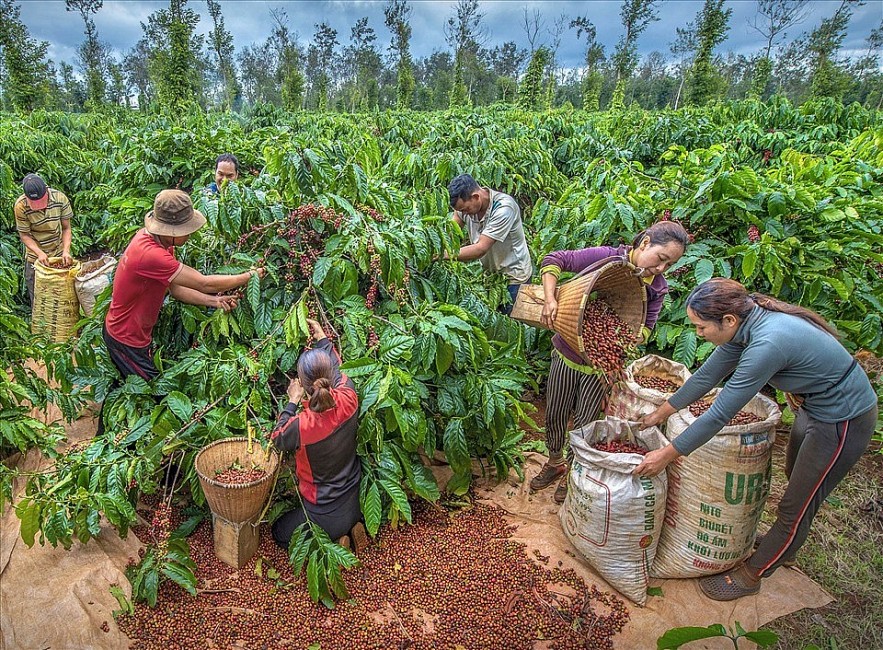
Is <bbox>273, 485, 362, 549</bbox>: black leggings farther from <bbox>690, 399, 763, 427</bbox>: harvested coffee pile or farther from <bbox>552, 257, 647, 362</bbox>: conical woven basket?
<bbox>690, 399, 763, 427</bbox>: harvested coffee pile

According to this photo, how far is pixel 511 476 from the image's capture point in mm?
2891

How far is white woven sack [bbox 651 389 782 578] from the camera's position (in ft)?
6.52

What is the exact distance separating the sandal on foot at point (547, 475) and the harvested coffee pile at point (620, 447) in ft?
1.74

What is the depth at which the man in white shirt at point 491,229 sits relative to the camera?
2904mm

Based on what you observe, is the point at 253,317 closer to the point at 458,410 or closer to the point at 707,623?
the point at 458,410

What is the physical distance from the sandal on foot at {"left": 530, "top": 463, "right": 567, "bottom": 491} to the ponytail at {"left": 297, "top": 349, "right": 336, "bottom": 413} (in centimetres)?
133

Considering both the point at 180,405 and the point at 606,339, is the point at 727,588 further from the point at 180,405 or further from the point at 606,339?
the point at 180,405

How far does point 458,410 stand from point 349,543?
0.75 metres

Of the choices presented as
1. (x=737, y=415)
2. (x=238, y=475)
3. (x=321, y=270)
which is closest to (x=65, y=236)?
(x=321, y=270)

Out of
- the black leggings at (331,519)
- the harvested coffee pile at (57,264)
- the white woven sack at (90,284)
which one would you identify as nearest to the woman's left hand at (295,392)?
the black leggings at (331,519)

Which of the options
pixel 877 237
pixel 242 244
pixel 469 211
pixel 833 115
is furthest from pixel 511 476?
pixel 833 115

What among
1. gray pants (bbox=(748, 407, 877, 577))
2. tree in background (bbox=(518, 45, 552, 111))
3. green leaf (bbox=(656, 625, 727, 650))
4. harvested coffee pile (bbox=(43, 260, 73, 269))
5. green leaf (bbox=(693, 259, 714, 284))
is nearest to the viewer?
green leaf (bbox=(656, 625, 727, 650))

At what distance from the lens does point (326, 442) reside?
201 cm

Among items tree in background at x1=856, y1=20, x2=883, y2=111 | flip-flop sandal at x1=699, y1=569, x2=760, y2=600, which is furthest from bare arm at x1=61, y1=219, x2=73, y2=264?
tree in background at x1=856, y1=20, x2=883, y2=111
